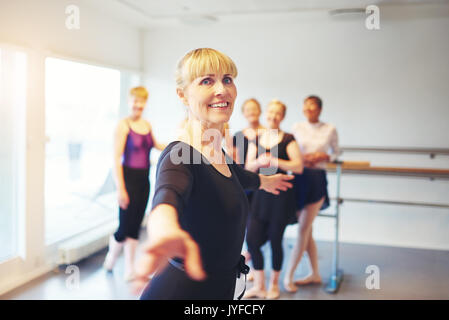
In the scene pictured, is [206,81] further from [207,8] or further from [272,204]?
[207,8]

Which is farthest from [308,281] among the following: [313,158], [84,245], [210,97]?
[210,97]

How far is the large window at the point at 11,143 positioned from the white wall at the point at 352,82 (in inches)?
77.2

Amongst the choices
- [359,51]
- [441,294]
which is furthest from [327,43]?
[441,294]

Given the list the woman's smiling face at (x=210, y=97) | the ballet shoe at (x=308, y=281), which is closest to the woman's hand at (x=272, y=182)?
the woman's smiling face at (x=210, y=97)

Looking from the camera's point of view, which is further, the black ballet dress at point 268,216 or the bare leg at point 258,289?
the bare leg at point 258,289

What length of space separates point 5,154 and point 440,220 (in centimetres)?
306

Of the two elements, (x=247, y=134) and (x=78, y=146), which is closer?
(x=247, y=134)

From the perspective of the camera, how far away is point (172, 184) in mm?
975

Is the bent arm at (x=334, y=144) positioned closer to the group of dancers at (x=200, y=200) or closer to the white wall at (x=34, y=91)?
the group of dancers at (x=200, y=200)

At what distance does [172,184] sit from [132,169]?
7.39 ft

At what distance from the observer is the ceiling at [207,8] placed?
11.6ft

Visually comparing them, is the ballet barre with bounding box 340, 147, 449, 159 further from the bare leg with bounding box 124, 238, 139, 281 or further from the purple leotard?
the bare leg with bounding box 124, 238, 139, 281

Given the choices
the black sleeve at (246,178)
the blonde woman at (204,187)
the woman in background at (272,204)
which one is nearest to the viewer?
the blonde woman at (204,187)

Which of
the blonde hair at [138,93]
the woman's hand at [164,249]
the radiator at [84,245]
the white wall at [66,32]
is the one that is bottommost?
the radiator at [84,245]
